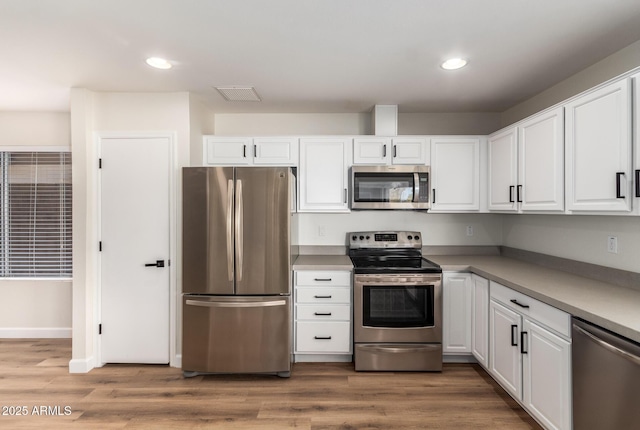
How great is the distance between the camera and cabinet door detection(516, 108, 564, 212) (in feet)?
7.16

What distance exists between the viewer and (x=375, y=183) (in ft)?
10.5

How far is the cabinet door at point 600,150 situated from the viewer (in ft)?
5.60

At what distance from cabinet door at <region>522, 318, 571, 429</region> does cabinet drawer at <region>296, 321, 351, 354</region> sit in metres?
1.37

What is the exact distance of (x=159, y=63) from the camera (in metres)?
2.38

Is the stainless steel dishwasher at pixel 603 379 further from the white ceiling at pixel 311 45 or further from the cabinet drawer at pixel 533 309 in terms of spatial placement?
the white ceiling at pixel 311 45

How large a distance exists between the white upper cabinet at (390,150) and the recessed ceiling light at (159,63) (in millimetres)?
1709

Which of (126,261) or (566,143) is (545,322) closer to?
(566,143)

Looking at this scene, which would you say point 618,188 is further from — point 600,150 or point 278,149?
point 278,149

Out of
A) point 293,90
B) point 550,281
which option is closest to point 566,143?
point 550,281

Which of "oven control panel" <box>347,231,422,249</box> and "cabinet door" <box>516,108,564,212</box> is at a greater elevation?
"cabinet door" <box>516,108,564,212</box>

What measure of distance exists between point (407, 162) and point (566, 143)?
4.45 feet

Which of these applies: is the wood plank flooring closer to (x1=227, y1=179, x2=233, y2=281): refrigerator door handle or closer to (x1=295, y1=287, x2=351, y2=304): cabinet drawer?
(x1=295, y1=287, x2=351, y2=304): cabinet drawer

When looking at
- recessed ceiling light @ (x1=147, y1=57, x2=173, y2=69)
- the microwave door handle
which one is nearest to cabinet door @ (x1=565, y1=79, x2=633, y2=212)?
the microwave door handle

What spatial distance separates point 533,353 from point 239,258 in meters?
2.14
